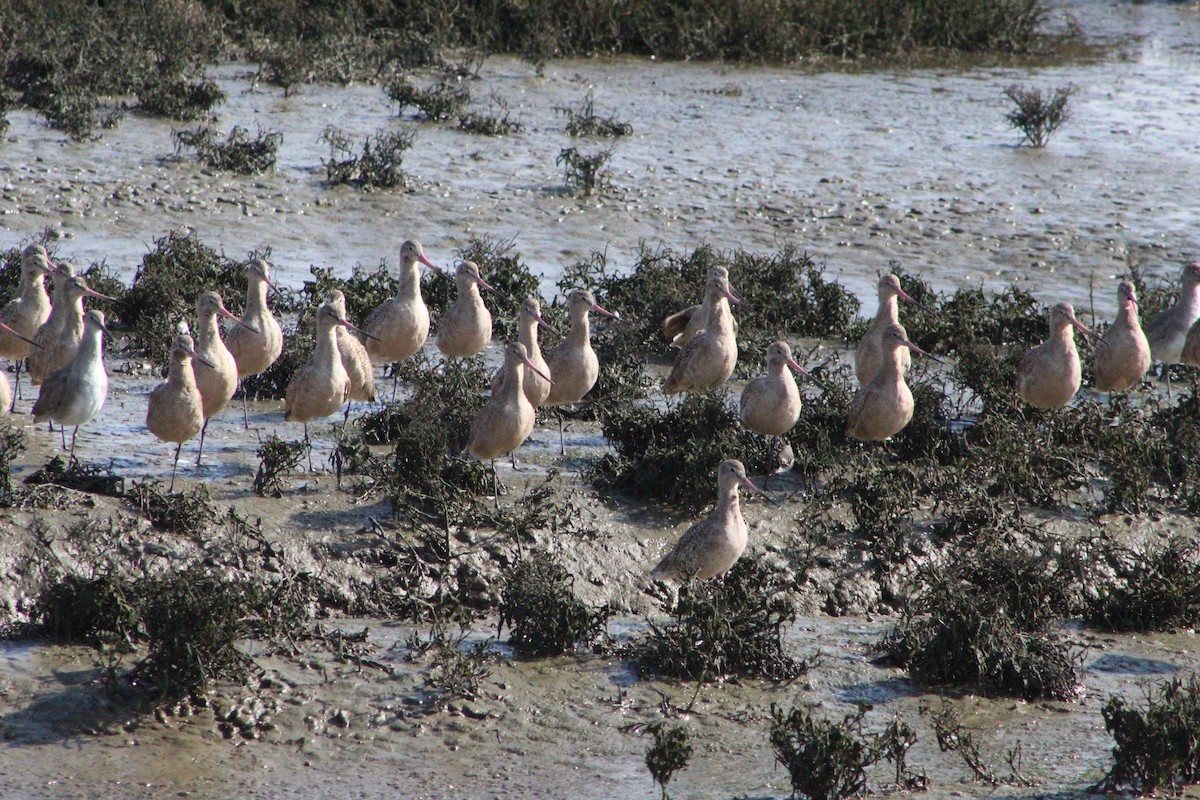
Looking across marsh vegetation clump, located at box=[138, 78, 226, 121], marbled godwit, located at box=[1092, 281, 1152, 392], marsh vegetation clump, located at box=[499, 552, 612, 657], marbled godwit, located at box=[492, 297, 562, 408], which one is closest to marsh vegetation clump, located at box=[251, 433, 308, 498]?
marbled godwit, located at box=[492, 297, 562, 408]

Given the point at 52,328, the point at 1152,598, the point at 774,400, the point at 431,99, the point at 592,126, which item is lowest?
the point at 1152,598

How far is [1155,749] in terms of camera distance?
21.3 ft

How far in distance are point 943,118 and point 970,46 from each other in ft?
17.7

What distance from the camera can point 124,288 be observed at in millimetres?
12008

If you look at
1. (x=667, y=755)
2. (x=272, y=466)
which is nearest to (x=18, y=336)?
(x=272, y=466)

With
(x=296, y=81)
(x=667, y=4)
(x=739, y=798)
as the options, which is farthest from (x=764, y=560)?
(x=667, y=4)

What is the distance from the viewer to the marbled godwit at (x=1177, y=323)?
38.8 ft

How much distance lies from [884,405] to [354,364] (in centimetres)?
350

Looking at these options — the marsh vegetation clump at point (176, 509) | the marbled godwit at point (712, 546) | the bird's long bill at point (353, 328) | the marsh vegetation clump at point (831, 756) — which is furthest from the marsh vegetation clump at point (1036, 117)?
the marsh vegetation clump at point (831, 756)

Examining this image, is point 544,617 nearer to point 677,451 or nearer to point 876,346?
point 677,451

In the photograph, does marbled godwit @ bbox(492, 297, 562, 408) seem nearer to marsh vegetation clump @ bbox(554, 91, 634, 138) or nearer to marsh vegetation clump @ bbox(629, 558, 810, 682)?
marsh vegetation clump @ bbox(629, 558, 810, 682)

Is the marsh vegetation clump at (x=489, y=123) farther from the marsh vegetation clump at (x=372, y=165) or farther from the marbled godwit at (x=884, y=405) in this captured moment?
the marbled godwit at (x=884, y=405)

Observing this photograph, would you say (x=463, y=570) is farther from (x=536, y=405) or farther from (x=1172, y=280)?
(x=1172, y=280)

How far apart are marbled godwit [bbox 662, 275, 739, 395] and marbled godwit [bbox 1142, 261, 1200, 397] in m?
3.65
